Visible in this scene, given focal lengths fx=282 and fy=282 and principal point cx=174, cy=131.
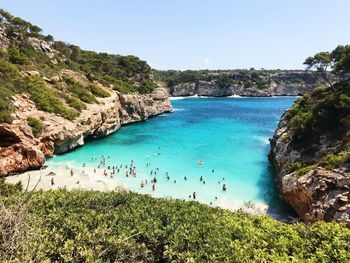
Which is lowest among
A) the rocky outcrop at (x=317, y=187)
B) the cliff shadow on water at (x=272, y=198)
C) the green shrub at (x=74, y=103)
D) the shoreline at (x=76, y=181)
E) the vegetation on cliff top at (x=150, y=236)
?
the cliff shadow on water at (x=272, y=198)

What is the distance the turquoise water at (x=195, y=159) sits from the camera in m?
30.5

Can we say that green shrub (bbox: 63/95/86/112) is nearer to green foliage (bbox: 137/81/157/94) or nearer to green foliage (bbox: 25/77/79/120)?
green foliage (bbox: 25/77/79/120)

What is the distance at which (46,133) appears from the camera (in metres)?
37.5

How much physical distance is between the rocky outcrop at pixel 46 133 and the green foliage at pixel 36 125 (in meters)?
0.56

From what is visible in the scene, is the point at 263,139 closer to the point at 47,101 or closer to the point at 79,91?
the point at 79,91

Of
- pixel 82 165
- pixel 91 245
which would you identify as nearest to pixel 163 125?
pixel 82 165

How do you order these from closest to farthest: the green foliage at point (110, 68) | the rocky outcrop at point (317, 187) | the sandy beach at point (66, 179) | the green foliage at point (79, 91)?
1. the rocky outcrop at point (317, 187)
2. the sandy beach at point (66, 179)
3. the green foliage at point (79, 91)
4. the green foliage at point (110, 68)

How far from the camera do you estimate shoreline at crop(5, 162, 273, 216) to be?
27094 mm

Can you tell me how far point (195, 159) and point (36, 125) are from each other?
22183 millimetres

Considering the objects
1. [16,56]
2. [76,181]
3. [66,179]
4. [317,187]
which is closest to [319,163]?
[317,187]

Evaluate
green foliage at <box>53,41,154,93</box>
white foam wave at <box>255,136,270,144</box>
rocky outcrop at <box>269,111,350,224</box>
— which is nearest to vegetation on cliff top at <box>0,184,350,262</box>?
rocky outcrop at <box>269,111,350,224</box>

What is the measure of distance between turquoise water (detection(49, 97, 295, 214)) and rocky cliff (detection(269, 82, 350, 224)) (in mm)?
4162

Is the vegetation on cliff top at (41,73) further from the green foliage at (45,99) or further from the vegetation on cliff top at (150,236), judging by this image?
the vegetation on cliff top at (150,236)

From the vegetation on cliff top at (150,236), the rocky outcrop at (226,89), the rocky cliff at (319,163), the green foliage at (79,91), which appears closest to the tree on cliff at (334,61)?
the rocky cliff at (319,163)
